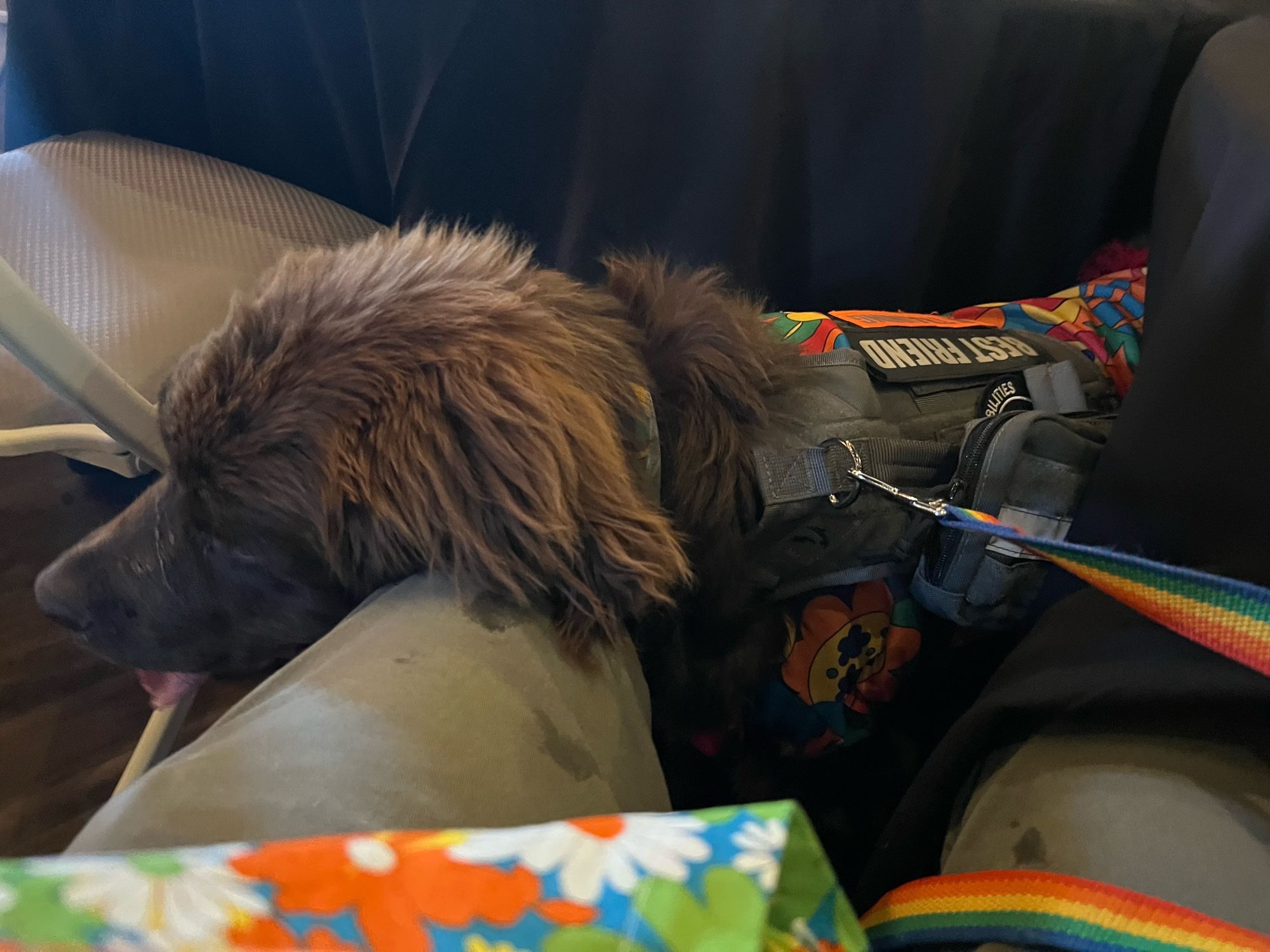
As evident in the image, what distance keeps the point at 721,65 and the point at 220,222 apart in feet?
2.74

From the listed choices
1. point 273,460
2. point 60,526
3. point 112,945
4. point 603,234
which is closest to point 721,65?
point 603,234

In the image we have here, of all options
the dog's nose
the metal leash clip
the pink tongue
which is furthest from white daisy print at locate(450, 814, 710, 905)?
the pink tongue

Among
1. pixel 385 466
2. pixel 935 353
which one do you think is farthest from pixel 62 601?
pixel 935 353

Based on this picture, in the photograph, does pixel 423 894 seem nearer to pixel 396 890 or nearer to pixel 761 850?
pixel 396 890

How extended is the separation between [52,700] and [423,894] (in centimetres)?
144

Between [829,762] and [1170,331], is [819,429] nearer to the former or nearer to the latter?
[1170,331]

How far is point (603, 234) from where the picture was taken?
4.55 ft

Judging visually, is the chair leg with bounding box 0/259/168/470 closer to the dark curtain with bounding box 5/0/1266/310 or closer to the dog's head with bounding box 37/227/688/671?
the dog's head with bounding box 37/227/688/671

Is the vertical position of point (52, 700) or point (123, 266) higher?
point (123, 266)

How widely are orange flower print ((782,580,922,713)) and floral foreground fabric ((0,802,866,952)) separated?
0.61m

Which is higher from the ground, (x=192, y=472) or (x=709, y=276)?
(x=709, y=276)

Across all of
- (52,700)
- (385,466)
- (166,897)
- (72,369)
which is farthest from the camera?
(52,700)

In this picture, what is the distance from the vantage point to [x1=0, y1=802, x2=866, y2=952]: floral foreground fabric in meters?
0.35

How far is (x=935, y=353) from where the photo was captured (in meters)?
0.97
